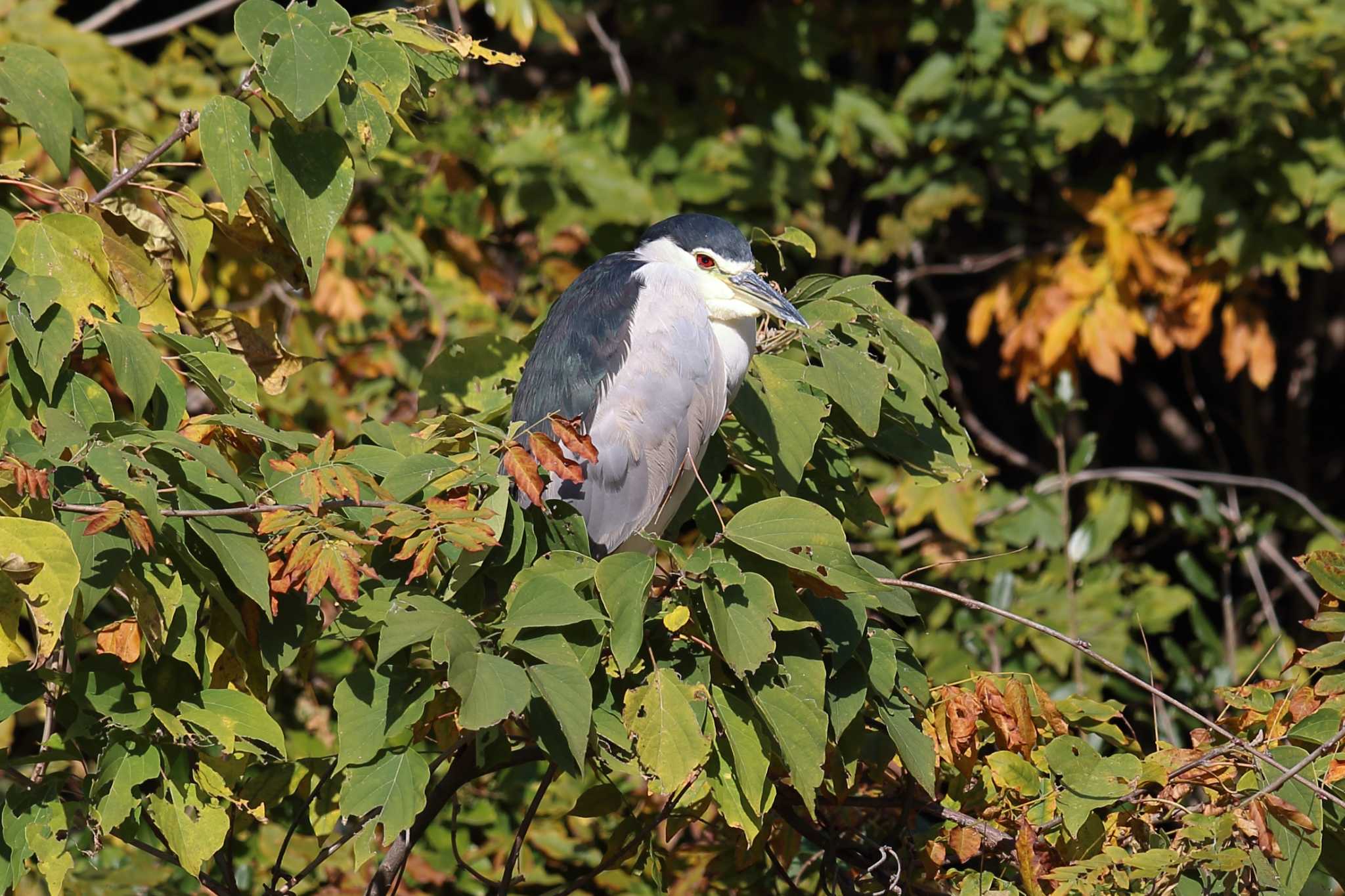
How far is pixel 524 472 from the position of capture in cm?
134

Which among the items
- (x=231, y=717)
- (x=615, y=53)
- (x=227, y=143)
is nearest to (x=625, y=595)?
(x=231, y=717)

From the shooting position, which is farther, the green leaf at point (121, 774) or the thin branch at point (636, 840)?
the thin branch at point (636, 840)

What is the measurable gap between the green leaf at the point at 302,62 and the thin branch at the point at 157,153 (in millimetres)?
132

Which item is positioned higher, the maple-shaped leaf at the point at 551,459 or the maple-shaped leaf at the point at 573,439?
the maple-shaped leaf at the point at 573,439

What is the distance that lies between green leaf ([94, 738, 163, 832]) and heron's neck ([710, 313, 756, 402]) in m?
0.95

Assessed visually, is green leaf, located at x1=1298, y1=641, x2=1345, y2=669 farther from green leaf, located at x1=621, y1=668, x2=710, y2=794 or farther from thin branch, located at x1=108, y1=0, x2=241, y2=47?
thin branch, located at x1=108, y1=0, x2=241, y2=47

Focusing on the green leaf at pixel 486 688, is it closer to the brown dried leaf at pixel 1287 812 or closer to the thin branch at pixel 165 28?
the brown dried leaf at pixel 1287 812

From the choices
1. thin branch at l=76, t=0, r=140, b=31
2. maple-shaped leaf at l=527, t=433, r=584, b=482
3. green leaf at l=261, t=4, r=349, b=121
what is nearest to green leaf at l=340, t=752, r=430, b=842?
maple-shaped leaf at l=527, t=433, r=584, b=482

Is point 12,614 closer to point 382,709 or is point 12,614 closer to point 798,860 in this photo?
point 382,709

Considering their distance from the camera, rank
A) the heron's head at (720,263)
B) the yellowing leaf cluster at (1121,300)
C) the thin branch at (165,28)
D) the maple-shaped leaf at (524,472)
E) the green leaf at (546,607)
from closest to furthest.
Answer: the green leaf at (546,607) < the maple-shaped leaf at (524,472) < the heron's head at (720,263) < the thin branch at (165,28) < the yellowing leaf cluster at (1121,300)

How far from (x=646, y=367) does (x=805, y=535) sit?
0.80 m

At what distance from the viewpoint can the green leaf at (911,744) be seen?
139 centimetres

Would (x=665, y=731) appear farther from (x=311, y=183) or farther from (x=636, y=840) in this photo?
(x=311, y=183)

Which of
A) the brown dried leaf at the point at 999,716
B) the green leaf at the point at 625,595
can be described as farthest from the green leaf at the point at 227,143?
the brown dried leaf at the point at 999,716
